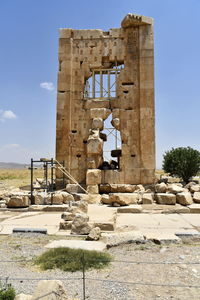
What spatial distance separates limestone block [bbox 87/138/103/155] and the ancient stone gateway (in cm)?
28

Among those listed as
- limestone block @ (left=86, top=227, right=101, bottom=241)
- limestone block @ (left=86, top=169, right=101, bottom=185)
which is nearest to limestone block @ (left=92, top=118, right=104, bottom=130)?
limestone block @ (left=86, top=169, right=101, bottom=185)

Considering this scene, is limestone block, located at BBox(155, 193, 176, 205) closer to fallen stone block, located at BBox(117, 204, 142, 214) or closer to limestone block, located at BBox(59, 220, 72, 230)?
fallen stone block, located at BBox(117, 204, 142, 214)

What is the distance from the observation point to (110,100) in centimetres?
1577

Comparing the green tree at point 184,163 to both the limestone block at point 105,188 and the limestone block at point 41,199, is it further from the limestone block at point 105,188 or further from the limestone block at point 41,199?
the limestone block at point 41,199

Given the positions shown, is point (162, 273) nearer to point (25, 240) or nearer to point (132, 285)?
point (132, 285)

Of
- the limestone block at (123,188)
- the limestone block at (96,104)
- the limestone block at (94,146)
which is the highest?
the limestone block at (96,104)

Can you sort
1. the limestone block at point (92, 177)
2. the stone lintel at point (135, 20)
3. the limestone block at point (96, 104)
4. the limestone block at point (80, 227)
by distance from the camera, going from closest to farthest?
the limestone block at point (80, 227)
the limestone block at point (92, 177)
the stone lintel at point (135, 20)
the limestone block at point (96, 104)

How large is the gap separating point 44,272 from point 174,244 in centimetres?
287

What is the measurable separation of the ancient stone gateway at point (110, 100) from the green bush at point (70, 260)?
1001 centimetres

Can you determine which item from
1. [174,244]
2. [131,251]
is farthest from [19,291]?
[174,244]

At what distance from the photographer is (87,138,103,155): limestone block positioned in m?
14.5

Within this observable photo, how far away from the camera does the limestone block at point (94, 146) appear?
571 inches

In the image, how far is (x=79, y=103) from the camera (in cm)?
1593

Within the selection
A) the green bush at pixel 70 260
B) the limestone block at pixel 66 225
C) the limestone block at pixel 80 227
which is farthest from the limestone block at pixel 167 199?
the green bush at pixel 70 260
